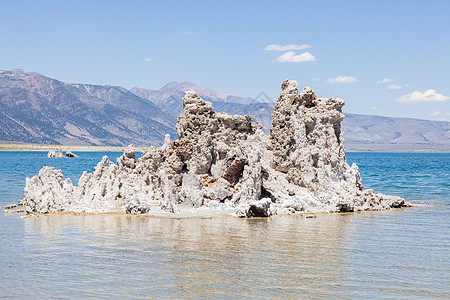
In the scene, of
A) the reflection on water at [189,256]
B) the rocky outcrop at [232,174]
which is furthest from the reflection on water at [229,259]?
the rocky outcrop at [232,174]

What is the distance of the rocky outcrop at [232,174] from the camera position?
2423 centimetres

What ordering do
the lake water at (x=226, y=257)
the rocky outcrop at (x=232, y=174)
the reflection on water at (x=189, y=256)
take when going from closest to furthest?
the lake water at (x=226, y=257)
the reflection on water at (x=189, y=256)
the rocky outcrop at (x=232, y=174)

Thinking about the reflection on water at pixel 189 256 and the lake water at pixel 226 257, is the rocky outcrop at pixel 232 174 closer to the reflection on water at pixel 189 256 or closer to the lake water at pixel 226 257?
the lake water at pixel 226 257

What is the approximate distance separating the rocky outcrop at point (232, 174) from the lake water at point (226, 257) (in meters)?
1.93

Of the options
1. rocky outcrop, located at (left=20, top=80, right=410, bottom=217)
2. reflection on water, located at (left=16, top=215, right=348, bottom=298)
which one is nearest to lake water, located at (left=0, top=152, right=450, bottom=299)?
reflection on water, located at (left=16, top=215, right=348, bottom=298)

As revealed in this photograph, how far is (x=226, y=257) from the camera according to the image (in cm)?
1516

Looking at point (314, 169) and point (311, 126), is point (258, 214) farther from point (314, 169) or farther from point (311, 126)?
point (311, 126)

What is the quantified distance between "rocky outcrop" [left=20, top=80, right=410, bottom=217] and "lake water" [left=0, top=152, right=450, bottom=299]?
193cm

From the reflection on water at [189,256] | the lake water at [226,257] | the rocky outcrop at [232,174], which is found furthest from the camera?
the rocky outcrop at [232,174]

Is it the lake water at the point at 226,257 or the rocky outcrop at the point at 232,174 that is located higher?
the rocky outcrop at the point at 232,174

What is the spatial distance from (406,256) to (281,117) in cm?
1322

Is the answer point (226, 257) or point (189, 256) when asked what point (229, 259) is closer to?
point (226, 257)

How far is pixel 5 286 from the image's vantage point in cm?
1238

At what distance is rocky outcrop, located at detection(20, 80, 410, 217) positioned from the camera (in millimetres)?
24234
